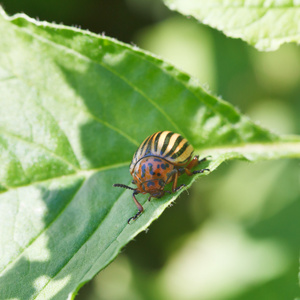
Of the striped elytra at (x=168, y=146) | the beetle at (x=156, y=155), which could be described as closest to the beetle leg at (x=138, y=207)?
the beetle at (x=156, y=155)

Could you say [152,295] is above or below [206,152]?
above

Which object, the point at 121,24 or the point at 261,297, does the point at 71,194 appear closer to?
the point at 261,297

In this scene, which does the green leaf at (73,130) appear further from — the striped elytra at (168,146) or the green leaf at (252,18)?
the green leaf at (252,18)

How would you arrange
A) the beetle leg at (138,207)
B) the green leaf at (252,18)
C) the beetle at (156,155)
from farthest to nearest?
the beetle at (156,155), the green leaf at (252,18), the beetle leg at (138,207)

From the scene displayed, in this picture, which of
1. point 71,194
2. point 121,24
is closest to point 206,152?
point 71,194

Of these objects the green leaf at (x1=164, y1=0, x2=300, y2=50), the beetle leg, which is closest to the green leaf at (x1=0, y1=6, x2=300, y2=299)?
the beetle leg

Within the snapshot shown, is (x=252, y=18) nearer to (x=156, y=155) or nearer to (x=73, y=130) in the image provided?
(x=156, y=155)
